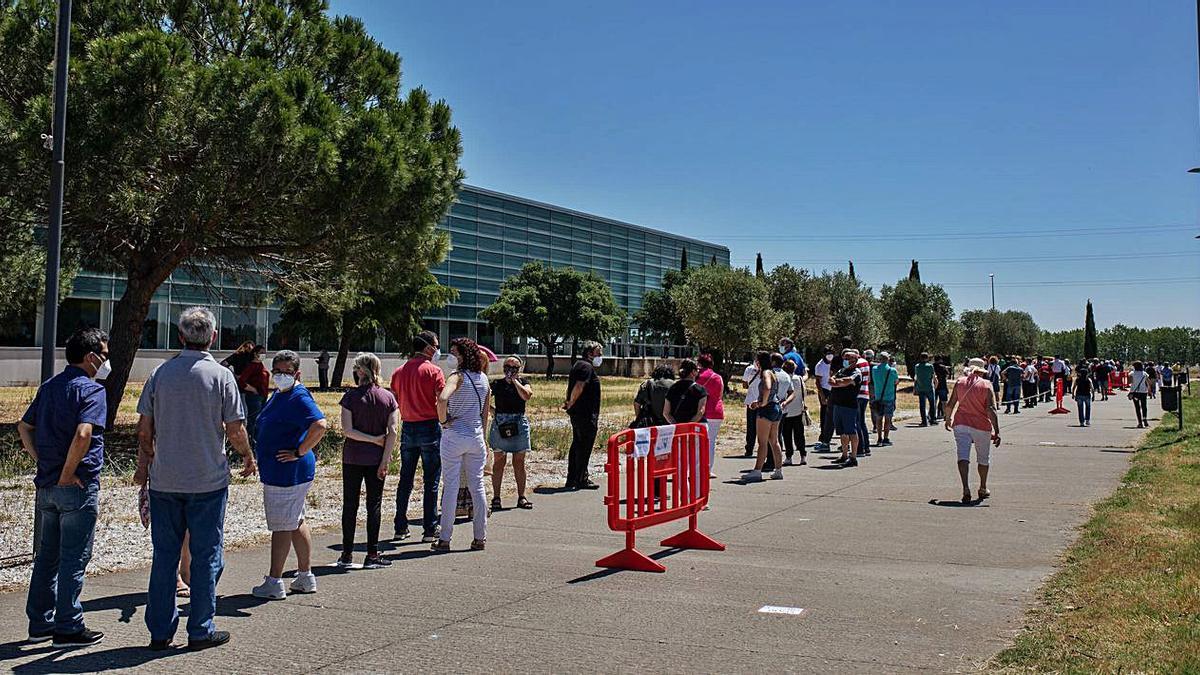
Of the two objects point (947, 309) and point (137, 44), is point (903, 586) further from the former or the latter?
point (947, 309)

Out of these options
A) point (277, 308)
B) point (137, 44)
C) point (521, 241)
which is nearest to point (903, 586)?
point (137, 44)

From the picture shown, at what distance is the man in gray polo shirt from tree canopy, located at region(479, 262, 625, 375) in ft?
204

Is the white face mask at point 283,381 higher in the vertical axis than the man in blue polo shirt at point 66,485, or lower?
higher

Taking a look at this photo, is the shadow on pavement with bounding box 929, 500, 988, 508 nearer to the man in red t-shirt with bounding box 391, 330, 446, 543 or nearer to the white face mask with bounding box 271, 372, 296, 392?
the man in red t-shirt with bounding box 391, 330, 446, 543

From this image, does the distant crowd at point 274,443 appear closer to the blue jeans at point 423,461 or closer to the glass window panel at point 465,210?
the blue jeans at point 423,461

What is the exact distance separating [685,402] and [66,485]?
24.5 feet

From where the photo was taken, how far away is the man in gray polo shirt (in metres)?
5.51

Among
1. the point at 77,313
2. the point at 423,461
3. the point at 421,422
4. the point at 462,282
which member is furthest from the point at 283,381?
the point at 462,282

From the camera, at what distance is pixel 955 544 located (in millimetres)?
9219

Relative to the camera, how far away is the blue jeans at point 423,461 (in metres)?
9.16

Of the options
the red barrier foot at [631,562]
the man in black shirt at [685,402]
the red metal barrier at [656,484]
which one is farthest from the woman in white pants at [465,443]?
the man in black shirt at [685,402]

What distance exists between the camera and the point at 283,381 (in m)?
6.72

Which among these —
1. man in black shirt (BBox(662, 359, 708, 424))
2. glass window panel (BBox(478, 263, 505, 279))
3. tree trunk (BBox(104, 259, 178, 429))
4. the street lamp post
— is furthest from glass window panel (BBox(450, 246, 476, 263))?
the street lamp post

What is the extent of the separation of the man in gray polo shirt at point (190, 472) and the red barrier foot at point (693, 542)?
443 cm
